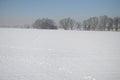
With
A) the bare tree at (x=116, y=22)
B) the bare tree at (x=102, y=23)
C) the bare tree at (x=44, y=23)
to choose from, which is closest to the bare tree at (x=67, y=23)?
the bare tree at (x=44, y=23)

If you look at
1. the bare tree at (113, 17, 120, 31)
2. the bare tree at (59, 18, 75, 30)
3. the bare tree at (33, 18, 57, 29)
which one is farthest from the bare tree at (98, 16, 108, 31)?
the bare tree at (33, 18, 57, 29)

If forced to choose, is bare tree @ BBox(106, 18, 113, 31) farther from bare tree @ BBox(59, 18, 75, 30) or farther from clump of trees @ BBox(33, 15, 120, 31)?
bare tree @ BBox(59, 18, 75, 30)

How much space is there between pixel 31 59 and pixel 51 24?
658 millimetres

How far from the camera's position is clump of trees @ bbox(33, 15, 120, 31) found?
1947mm

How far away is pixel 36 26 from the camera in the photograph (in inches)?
86.9

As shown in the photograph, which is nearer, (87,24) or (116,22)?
(116,22)

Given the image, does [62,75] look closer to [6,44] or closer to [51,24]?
[51,24]

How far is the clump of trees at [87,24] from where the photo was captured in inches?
76.7

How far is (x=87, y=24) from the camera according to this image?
6.81 feet

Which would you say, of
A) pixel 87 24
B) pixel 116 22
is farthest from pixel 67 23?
pixel 116 22

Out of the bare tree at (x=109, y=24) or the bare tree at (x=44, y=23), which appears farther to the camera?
the bare tree at (x=44, y=23)

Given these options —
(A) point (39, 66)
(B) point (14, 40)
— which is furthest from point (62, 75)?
(B) point (14, 40)

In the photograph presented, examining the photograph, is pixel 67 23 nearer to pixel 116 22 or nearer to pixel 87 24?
pixel 87 24

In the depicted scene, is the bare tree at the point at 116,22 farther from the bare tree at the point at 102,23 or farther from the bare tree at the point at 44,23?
the bare tree at the point at 44,23
